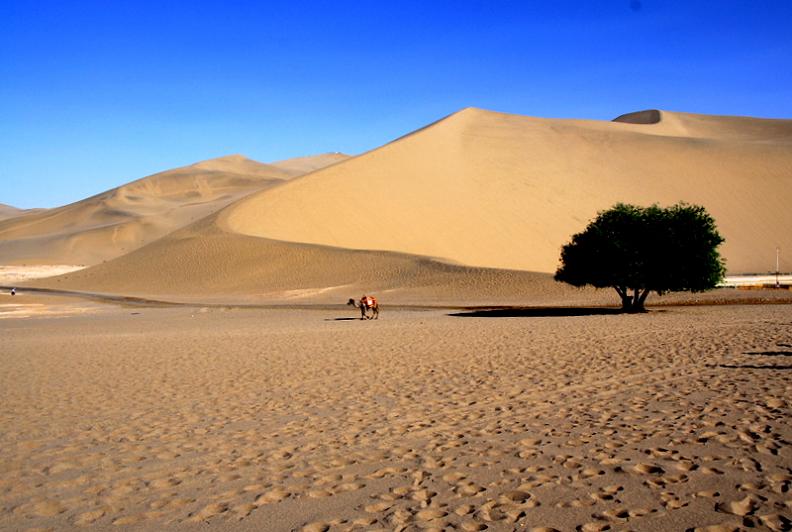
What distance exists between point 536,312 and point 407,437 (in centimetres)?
2038

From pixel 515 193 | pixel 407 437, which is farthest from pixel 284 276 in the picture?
pixel 407 437

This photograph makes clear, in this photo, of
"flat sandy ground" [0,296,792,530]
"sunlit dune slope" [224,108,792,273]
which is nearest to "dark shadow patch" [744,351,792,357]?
"flat sandy ground" [0,296,792,530]

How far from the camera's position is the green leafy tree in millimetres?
26000

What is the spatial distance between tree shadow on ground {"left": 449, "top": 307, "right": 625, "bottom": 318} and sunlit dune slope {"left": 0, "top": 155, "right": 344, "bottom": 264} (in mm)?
80153

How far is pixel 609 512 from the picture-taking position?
499 centimetres

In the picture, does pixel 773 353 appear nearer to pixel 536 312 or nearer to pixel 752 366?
pixel 752 366

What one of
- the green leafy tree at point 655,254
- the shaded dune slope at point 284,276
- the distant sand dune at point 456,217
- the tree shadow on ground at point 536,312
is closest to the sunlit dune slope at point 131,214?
the distant sand dune at point 456,217

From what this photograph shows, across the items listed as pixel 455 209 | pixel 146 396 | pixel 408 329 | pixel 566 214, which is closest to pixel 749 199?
pixel 566 214

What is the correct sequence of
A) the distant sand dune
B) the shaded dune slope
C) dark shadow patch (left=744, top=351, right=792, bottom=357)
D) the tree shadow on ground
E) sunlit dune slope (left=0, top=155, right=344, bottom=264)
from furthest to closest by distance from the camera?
sunlit dune slope (left=0, top=155, right=344, bottom=264), the distant sand dune, the shaded dune slope, the tree shadow on ground, dark shadow patch (left=744, top=351, right=792, bottom=357)

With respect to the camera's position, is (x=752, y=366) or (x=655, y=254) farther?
(x=655, y=254)

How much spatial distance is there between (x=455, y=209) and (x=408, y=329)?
49.3 metres

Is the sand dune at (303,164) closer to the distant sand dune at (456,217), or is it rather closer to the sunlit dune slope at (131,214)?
the sunlit dune slope at (131,214)

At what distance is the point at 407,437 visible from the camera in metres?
7.23

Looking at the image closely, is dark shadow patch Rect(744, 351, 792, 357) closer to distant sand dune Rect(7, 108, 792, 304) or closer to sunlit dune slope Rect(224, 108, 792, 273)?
distant sand dune Rect(7, 108, 792, 304)
